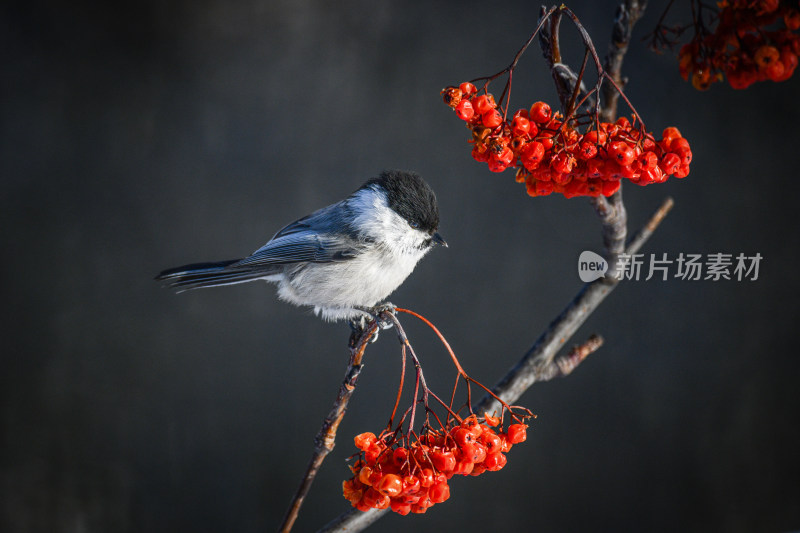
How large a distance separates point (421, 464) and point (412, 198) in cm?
45

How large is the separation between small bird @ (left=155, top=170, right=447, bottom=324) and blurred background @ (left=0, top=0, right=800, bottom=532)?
0.34m

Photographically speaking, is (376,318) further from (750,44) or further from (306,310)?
(750,44)

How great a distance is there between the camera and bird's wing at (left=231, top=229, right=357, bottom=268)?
1.11 meters

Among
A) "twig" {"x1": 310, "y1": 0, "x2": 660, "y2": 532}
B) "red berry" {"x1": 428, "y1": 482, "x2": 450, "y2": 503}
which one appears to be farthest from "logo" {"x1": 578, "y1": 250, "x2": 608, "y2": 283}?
"red berry" {"x1": 428, "y1": 482, "x2": 450, "y2": 503}

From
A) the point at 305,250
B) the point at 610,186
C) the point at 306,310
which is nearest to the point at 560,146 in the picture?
the point at 610,186

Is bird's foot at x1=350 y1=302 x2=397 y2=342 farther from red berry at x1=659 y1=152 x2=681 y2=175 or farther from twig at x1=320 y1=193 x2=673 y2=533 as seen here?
red berry at x1=659 y1=152 x2=681 y2=175

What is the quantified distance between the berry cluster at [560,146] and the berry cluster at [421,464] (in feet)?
1.09

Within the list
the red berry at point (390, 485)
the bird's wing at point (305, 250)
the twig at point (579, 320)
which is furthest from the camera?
the bird's wing at point (305, 250)

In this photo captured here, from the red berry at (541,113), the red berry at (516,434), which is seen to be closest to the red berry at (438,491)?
the red berry at (516,434)

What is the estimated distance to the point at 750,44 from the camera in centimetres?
91

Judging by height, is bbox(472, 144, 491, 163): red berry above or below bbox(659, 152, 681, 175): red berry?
above

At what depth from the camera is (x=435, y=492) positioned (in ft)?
2.38

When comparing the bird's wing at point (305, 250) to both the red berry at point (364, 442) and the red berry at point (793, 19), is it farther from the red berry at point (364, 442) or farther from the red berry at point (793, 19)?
the red berry at point (793, 19)

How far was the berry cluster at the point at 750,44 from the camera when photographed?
2.90 ft
